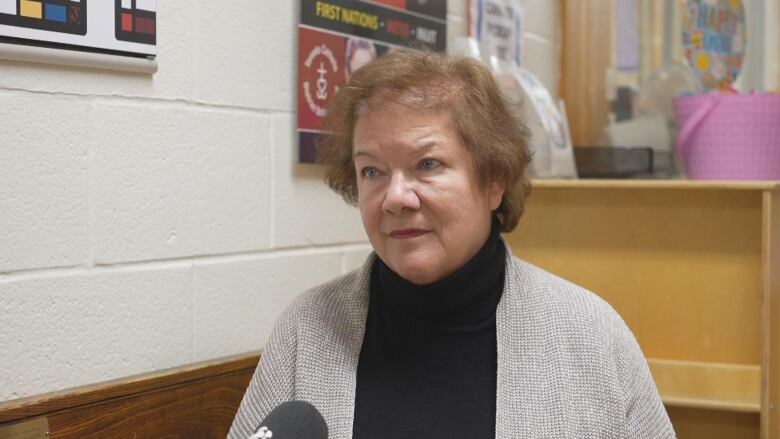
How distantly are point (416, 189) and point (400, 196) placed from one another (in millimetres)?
29

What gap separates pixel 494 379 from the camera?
1.50 metres

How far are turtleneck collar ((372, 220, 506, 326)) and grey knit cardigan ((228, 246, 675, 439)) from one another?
27 millimetres

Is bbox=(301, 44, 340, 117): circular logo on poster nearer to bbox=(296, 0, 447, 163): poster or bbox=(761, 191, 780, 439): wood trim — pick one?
bbox=(296, 0, 447, 163): poster

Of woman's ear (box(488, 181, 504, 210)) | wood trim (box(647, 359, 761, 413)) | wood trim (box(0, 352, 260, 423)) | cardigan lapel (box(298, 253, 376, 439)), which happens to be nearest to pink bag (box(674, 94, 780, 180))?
wood trim (box(647, 359, 761, 413))

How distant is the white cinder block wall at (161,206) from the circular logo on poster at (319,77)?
43mm

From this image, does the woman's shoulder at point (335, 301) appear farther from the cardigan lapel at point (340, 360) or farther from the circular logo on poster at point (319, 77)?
the circular logo on poster at point (319, 77)

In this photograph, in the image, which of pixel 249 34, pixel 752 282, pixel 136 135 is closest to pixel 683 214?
pixel 752 282

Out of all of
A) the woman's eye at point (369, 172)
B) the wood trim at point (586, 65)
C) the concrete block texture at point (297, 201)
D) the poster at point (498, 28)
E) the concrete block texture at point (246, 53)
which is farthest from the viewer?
the wood trim at point (586, 65)

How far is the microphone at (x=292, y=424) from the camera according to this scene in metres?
1.05

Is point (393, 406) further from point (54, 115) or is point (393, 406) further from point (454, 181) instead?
point (54, 115)

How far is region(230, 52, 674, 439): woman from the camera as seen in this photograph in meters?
1.46

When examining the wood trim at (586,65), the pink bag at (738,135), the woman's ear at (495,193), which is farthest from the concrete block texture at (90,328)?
the wood trim at (586,65)

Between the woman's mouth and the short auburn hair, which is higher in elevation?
the short auburn hair

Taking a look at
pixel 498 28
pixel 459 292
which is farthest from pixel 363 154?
pixel 498 28
